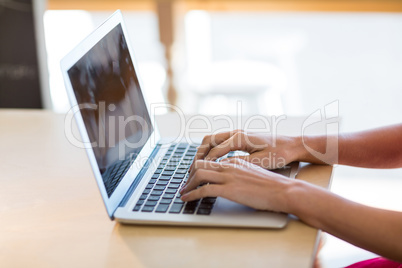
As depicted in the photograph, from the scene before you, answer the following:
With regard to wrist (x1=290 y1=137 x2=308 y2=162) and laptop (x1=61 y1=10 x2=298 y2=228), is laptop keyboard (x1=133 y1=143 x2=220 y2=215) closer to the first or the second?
laptop (x1=61 y1=10 x2=298 y2=228)

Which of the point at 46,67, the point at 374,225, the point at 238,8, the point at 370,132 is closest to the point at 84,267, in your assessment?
the point at 374,225

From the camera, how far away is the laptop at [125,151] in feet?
2.57

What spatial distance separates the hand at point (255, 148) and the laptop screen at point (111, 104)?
15cm

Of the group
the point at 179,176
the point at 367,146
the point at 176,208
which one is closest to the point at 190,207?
the point at 176,208

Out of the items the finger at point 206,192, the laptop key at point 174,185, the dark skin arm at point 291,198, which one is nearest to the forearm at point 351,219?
the dark skin arm at point 291,198

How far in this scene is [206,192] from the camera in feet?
2.67

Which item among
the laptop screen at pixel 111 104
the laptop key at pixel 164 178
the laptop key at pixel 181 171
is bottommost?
the laptop key at pixel 164 178

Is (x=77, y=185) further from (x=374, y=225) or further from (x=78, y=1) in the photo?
(x=78, y=1)

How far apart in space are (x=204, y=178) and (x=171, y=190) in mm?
94

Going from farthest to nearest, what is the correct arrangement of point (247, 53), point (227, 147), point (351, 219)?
1. point (247, 53)
2. point (227, 147)
3. point (351, 219)

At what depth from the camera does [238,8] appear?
2.55m

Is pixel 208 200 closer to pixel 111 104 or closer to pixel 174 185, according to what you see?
pixel 174 185

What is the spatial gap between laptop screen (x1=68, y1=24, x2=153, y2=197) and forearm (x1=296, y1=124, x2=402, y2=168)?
345mm

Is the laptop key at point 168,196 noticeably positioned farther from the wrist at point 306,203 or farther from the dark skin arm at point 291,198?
the wrist at point 306,203
